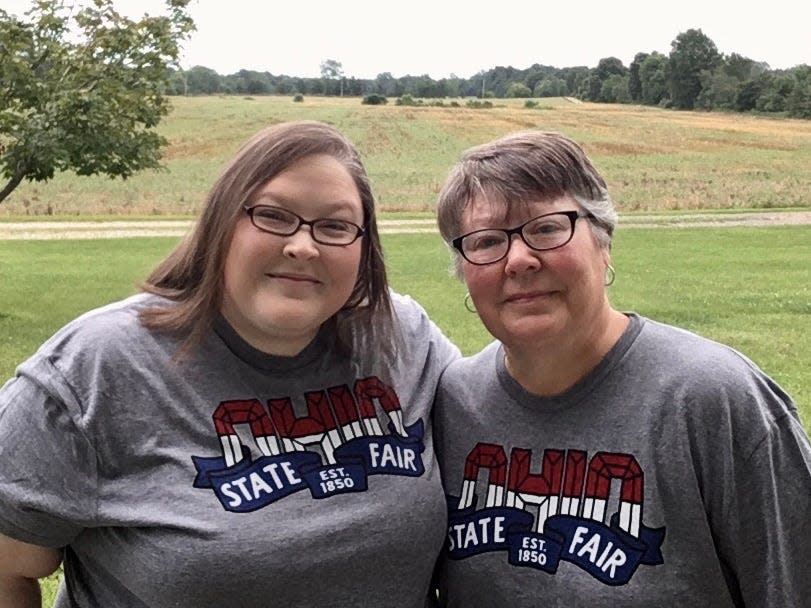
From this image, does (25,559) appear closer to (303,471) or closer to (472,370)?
(303,471)

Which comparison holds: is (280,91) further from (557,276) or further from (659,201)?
(557,276)

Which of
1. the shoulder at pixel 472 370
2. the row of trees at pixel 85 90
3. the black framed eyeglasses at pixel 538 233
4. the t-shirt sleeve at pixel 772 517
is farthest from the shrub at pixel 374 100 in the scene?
the t-shirt sleeve at pixel 772 517

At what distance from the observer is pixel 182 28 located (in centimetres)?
1123

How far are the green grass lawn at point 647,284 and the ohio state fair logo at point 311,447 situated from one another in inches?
164

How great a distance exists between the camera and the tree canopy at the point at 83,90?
10.1m

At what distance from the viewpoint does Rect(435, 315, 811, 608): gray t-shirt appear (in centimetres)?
178

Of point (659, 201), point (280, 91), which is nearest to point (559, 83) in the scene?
point (280, 91)

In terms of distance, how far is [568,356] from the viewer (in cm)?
199

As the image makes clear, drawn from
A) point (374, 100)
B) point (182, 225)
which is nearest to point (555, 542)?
point (182, 225)

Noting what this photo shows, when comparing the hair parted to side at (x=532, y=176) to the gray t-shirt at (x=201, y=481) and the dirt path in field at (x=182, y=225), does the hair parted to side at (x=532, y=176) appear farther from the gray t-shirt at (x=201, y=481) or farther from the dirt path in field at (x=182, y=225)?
the dirt path in field at (x=182, y=225)

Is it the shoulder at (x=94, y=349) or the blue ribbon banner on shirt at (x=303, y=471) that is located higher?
the shoulder at (x=94, y=349)

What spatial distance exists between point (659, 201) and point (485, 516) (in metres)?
22.6

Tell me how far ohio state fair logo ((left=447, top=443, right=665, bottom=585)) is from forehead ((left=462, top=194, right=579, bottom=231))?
1.66ft

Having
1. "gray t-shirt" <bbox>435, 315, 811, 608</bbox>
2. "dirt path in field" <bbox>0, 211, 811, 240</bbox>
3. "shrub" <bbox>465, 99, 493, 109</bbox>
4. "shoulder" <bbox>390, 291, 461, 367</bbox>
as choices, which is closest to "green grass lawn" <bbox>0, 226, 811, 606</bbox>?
"dirt path in field" <bbox>0, 211, 811, 240</bbox>
